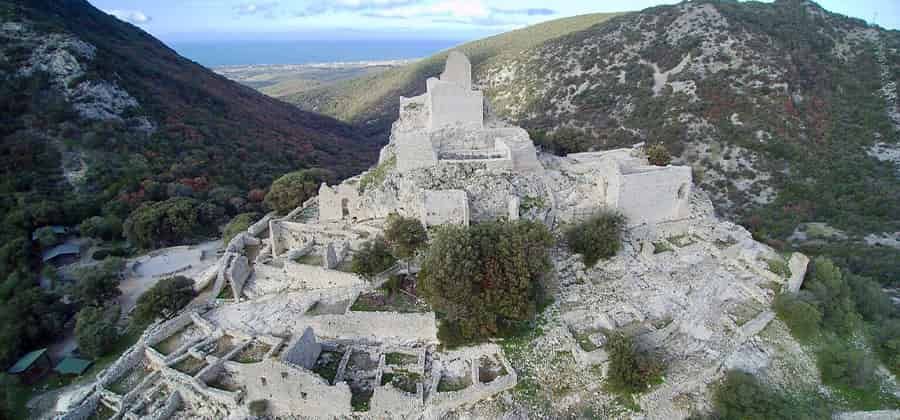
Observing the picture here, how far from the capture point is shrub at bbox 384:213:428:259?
19.1 meters

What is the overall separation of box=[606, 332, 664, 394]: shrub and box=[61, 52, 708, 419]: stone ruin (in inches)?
135

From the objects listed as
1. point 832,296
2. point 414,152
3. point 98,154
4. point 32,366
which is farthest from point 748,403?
point 98,154

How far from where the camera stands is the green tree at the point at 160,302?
20906mm

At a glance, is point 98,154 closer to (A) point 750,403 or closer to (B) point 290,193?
(B) point 290,193

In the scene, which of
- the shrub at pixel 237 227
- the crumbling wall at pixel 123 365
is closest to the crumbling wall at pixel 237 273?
the crumbling wall at pixel 123 365

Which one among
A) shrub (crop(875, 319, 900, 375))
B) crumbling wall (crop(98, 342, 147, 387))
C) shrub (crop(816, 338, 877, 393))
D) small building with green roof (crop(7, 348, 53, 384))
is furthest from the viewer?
shrub (crop(875, 319, 900, 375))

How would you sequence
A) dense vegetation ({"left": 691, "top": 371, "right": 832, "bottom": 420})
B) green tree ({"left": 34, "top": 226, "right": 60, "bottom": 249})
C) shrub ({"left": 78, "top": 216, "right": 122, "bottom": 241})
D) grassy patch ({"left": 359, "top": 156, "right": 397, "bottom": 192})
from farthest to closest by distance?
shrub ({"left": 78, "top": 216, "right": 122, "bottom": 241})
green tree ({"left": 34, "top": 226, "right": 60, "bottom": 249})
grassy patch ({"left": 359, "top": 156, "right": 397, "bottom": 192})
dense vegetation ({"left": 691, "top": 371, "right": 832, "bottom": 420})

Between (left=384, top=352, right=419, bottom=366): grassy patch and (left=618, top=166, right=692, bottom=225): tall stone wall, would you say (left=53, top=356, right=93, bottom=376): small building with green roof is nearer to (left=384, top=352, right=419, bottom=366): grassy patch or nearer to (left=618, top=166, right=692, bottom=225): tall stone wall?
(left=384, top=352, right=419, bottom=366): grassy patch

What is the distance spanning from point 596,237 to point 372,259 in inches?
368

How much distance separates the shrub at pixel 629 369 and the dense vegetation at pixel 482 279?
3.06m

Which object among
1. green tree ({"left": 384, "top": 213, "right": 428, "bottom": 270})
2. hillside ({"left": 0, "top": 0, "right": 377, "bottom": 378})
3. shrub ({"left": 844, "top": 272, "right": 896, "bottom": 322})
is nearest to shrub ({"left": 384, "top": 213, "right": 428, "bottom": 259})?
green tree ({"left": 384, "top": 213, "right": 428, "bottom": 270})

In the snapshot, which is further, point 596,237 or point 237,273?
point 237,273

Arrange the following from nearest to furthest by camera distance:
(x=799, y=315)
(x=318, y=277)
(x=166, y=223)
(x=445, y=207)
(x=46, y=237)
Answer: (x=799, y=315), (x=318, y=277), (x=445, y=207), (x=46, y=237), (x=166, y=223)

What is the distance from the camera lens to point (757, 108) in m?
43.2
